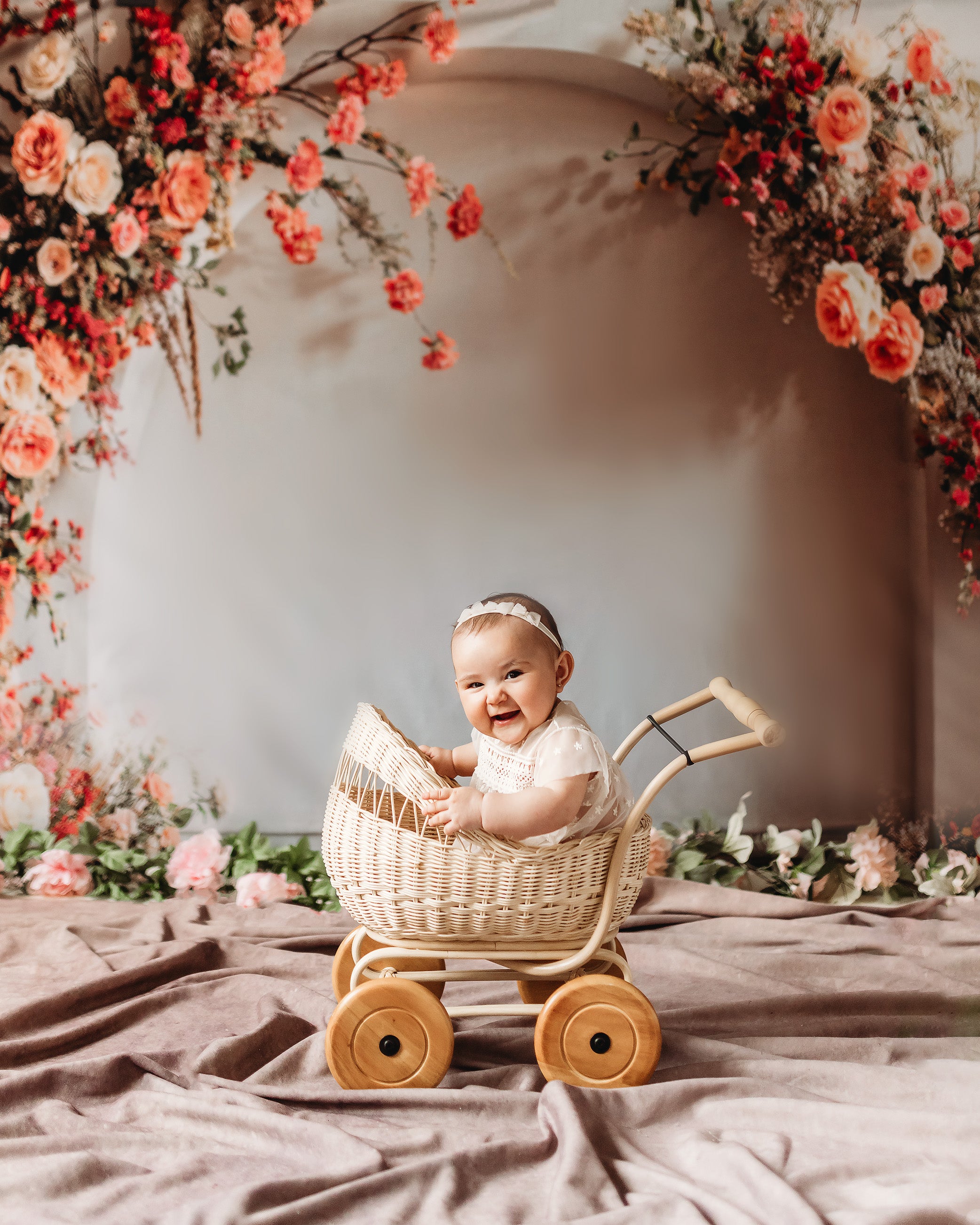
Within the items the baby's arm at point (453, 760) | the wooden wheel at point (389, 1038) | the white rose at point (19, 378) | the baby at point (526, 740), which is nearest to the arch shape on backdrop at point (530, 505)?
the white rose at point (19, 378)

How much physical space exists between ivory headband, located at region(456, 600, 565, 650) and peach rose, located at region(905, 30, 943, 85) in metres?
2.34

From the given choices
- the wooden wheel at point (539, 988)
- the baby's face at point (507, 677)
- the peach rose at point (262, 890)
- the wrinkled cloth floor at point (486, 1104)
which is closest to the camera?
the wrinkled cloth floor at point (486, 1104)

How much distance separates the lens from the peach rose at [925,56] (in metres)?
2.95

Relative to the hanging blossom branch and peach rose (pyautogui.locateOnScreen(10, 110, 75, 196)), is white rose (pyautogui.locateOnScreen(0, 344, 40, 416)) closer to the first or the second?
the hanging blossom branch

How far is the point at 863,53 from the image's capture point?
116 inches

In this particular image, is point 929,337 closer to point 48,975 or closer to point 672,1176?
point 672,1176

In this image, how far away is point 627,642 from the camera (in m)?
3.07

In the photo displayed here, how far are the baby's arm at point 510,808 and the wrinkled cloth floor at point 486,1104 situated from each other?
401 mm

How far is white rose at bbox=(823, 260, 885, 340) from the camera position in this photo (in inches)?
Result: 118

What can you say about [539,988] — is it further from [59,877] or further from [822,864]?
[59,877]

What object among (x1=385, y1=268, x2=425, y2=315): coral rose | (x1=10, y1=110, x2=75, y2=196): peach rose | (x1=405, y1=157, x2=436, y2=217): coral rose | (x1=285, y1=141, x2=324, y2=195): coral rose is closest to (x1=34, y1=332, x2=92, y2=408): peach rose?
(x1=10, y1=110, x2=75, y2=196): peach rose

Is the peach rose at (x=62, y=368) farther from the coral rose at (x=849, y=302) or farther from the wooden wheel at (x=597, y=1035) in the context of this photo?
the wooden wheel at (x=597, y=1035)

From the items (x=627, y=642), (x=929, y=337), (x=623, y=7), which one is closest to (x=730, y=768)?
(x=627, y=642)

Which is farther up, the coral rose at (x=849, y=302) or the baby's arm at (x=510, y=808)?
the coral rose at (x=849, y=302)
